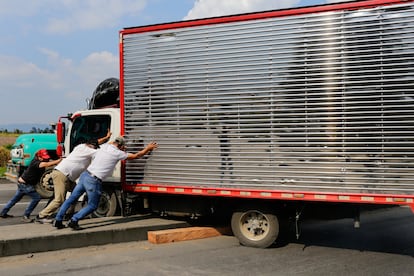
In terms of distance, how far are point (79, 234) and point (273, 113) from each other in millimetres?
3537

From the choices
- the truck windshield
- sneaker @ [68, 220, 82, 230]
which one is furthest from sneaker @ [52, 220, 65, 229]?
the truck windshield

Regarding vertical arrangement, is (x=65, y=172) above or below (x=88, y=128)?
below

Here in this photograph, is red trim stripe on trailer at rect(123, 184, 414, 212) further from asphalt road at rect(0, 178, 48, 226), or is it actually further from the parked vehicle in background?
the parked vehicle in background

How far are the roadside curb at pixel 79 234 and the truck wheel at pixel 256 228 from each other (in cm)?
147

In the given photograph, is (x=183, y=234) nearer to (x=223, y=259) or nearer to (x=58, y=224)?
(x=223, y=259)

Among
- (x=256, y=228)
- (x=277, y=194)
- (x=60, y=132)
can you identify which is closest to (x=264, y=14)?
(x=277, y=194)

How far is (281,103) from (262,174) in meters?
1.10

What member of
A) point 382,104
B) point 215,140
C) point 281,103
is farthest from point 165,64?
point 382,104

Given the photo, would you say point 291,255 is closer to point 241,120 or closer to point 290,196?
point 290,196

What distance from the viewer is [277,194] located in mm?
7066

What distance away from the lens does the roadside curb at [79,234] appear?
692cm

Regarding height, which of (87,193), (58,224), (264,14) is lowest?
(58,224)

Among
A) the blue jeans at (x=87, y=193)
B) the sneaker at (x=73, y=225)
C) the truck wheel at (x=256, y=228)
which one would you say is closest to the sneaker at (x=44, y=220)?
the blue jeans at (x=87, y=193)

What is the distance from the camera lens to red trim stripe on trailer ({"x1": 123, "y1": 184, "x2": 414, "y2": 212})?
6418 millimetres
